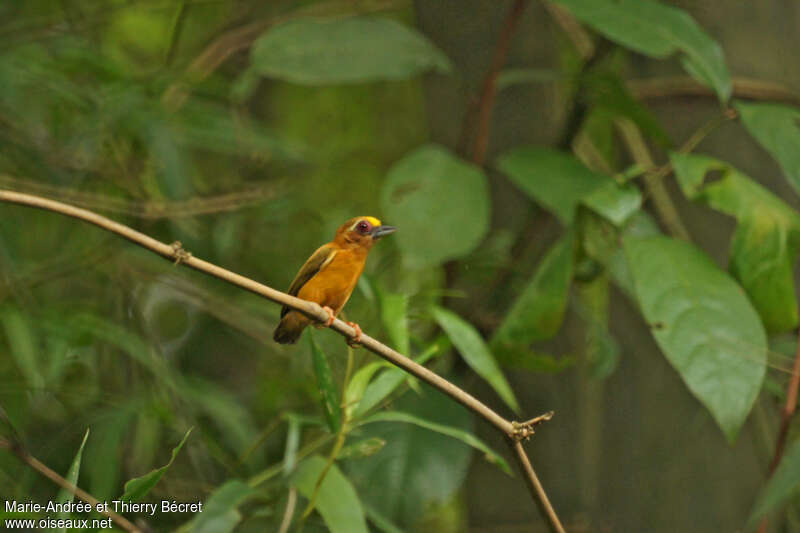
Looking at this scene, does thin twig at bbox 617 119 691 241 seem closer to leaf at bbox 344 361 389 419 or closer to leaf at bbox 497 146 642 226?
leaf at bbox 497 146 642 226

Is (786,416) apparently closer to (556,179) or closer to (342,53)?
(556,179)

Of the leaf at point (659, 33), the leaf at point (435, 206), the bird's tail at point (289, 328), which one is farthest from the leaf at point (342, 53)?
the bird's tail at point (289, 328)

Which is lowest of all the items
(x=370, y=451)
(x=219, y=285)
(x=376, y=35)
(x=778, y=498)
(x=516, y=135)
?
(x=778, y=498)

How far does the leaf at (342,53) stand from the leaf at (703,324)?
98 centimetres

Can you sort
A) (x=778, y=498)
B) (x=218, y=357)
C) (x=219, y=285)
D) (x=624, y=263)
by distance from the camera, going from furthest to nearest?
(x=218, y=357)
(x=219, y=285)
(x=624, y=263)
(x=778, y=498)

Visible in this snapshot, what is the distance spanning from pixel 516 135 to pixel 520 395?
0.87 metres

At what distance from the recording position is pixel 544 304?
7.22ft

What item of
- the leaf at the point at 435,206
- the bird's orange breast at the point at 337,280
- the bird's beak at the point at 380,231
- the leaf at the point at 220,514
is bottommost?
the leaf at the point at 220,514

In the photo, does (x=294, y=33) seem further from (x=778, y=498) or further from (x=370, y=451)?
(x=778, y=498)

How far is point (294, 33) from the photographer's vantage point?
276cm

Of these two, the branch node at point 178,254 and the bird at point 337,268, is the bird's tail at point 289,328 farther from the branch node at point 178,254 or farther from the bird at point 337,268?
the branch node at point 178,254

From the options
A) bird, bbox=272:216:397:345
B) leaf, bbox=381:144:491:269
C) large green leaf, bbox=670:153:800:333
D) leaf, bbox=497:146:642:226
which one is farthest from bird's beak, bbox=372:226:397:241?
large green leaf, bbox=670:153:800:333

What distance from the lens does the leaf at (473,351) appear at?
1.99 metres

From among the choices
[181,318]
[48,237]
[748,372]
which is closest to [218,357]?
[181,318]
